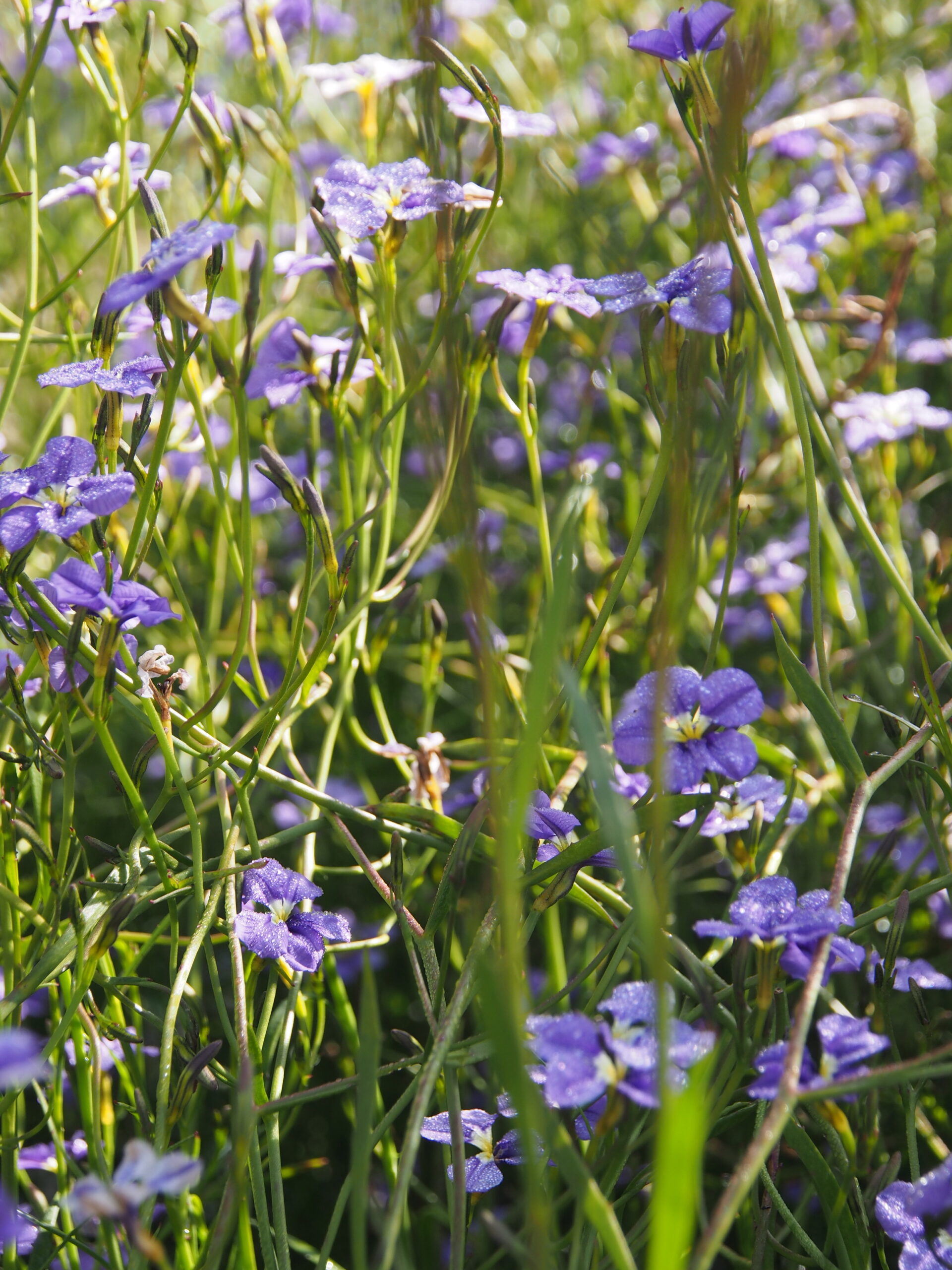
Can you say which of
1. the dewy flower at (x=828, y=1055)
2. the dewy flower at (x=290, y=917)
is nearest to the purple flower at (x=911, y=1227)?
the dewy flower at (x=828, y=1055)

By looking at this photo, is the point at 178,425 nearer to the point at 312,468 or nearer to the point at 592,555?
the point at 312,468

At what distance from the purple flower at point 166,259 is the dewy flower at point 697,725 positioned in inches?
12.7

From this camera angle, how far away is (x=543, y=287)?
0.70 m

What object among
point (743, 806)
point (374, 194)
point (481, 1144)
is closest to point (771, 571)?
point (743, 806)

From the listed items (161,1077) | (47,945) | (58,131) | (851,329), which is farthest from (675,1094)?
(58,131)

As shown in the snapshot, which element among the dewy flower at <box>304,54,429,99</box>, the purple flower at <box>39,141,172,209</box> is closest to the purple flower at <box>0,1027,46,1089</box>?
the purple flower at <box>39,141,172,209</box>

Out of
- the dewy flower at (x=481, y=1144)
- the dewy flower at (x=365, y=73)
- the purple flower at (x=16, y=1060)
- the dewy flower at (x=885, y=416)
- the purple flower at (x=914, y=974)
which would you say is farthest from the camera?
the dewy flower at (x=885, y=416)

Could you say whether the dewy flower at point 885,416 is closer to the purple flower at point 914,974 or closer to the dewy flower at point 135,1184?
the purple flower at point 914,974

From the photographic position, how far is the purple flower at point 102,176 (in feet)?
2.68

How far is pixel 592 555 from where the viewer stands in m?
1.08

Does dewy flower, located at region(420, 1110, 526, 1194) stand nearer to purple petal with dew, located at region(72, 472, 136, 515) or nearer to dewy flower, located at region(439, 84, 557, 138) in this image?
purple petal with dew, located at region(72, 472, 136, 515)

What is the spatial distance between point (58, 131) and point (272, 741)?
1.62 metres

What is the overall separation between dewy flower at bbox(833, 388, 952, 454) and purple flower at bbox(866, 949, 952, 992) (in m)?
0.51

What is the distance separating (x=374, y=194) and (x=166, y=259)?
24 centimetres
